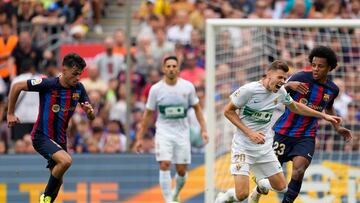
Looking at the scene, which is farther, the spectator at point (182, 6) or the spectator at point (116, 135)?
the spectator at point (182, 6)

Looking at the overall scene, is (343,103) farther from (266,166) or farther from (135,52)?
(266,166)

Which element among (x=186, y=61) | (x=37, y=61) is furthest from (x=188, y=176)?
(x=37, y=61)

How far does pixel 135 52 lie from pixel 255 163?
6069mm

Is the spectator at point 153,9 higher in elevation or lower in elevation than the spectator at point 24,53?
higher

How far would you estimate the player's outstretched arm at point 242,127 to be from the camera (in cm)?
1311

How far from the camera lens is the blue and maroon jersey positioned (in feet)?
46.6

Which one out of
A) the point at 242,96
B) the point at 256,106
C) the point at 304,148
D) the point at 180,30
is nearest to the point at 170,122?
the point at 304,148

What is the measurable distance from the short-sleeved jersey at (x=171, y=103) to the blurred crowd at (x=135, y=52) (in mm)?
1197

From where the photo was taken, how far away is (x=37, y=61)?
19172 mm

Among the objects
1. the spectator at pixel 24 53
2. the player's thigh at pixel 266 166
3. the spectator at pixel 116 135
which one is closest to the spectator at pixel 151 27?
the spectator at pixel 24 53

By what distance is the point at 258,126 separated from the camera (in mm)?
13555

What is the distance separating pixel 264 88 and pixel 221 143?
153 inches

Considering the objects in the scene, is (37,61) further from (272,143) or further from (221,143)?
(272,143)

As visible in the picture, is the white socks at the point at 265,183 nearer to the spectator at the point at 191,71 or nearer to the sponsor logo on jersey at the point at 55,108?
the sponsor logo on jersey at the point at 55,108
